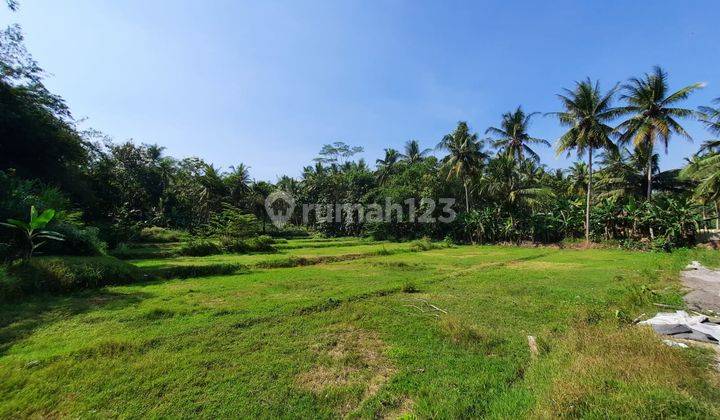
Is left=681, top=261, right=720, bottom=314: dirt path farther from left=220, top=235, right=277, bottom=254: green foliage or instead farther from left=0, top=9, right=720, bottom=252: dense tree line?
left=220, top=235, right=277, bottom=254: green foliage

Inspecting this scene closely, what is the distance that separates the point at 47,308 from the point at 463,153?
29876mm

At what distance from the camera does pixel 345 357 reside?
191 inches

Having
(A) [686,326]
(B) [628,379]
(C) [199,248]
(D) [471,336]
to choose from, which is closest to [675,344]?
(A) [686,326]

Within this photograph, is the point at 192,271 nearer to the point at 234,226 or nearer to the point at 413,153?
the point at 234,226

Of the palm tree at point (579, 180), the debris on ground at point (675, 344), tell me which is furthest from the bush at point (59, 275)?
the palm tree at point (579, 180)

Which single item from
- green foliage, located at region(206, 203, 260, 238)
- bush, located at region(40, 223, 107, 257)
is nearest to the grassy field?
bush, located at region(40, 223, 107, 257)

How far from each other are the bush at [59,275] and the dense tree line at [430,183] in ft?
7.46

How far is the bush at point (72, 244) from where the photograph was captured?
36.6ft

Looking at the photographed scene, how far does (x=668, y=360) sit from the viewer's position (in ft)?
13.0

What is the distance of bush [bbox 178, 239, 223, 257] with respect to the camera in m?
18.6

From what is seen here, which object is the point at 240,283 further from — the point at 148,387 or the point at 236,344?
the point at 148,387

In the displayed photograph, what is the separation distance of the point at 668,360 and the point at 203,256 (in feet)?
64.4

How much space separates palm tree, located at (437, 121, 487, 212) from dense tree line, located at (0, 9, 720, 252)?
0.11 m

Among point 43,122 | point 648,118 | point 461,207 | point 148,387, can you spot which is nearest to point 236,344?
point 148,387
